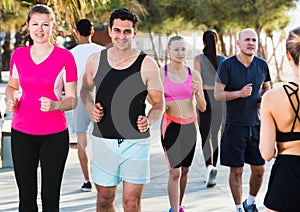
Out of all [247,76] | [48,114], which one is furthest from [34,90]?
[247,76]

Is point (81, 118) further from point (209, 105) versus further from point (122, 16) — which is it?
point (122, 16)

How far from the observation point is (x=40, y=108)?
5.22m

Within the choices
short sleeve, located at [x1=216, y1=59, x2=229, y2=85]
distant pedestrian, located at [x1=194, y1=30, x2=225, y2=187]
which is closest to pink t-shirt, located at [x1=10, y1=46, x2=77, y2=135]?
short sleeve, located at [x1=216, y1=59, x2=229, y2=85]

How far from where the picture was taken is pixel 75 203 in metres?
7.57

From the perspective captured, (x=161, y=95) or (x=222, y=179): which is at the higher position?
(x=161, y=95)

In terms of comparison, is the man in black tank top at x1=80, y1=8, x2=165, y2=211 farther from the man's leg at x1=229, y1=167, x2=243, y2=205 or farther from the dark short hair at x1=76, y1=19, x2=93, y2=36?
the dark short hair at x1=76, y1=19, x2=93, y2=36

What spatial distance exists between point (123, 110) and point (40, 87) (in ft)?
2.02

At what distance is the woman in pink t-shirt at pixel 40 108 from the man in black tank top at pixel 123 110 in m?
0.22

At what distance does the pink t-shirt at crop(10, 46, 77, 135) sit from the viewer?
5262mm

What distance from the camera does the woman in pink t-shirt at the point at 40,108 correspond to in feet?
17.3

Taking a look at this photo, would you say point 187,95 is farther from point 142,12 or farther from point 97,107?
point 142,12

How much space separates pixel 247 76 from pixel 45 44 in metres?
2.30

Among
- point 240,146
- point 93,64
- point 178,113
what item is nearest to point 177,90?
point 178,113

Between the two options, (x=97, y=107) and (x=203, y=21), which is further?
(x=203, y=21)
